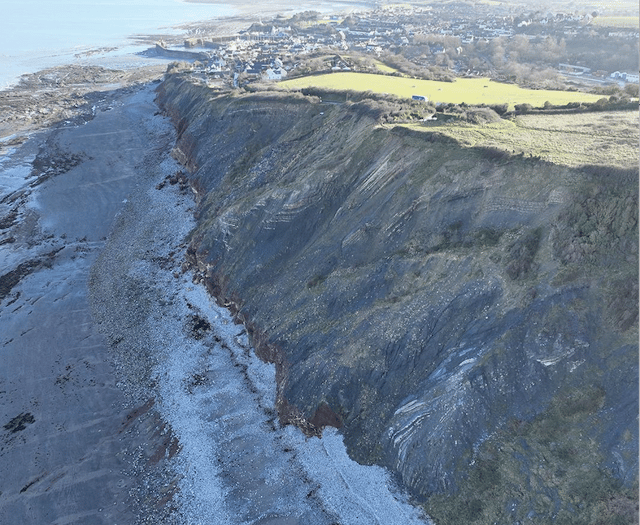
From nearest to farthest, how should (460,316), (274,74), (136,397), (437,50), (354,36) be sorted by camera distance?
(460,316), (136,397), (274,74), (437,50), (354,36)

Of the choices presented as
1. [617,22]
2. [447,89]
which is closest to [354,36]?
[617,22]

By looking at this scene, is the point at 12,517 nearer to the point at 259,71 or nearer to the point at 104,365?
the point at 104,365

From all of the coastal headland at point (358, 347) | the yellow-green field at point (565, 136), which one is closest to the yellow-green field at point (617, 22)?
the yellow-green field at point (565, 136)

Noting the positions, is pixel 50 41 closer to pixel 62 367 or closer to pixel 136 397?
pixel 62 367

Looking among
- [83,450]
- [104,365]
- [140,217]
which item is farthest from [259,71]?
[83,450]

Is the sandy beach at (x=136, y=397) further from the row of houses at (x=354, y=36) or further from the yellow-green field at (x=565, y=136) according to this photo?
the row of houses at (x=354, y=36)

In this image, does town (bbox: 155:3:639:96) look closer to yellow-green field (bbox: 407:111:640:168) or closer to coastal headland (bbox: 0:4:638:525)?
yellow-green field (bbox: 407:111:640:168)

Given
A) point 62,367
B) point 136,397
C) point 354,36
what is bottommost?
point 136,397
